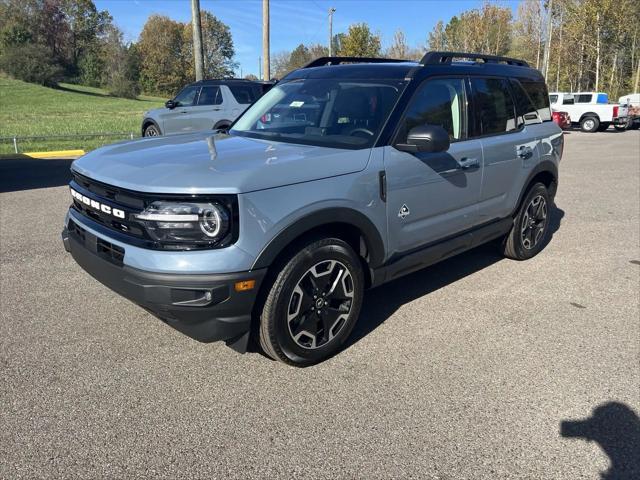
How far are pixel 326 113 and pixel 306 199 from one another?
1.13 meters

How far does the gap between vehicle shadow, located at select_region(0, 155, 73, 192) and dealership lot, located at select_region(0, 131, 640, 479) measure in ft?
15.8

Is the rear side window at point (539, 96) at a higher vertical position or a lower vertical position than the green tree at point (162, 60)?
lower

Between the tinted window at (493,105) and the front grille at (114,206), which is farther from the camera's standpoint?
the tinted window at (493,105)

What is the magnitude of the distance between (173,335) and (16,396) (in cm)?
101

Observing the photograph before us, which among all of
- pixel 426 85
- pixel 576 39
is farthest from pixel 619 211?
pixel 576 39

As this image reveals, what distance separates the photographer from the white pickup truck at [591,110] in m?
23.6

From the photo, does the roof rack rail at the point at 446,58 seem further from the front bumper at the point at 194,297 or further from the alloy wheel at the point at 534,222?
the front bumper at the point at 194,297

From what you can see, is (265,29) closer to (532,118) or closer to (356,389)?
(532,118)

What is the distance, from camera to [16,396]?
2.90 meters

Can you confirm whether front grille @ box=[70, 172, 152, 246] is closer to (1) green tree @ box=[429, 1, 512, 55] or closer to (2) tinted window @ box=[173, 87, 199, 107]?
(2) tinted window @ box=[173, 87, 199, 107]

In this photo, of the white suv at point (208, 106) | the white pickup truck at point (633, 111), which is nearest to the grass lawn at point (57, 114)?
the white suv at point (208, 106)

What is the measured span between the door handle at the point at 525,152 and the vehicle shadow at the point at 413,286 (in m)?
1.11

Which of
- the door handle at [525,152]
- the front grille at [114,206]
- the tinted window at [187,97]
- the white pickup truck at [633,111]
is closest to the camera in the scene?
the front grille at [114,206]

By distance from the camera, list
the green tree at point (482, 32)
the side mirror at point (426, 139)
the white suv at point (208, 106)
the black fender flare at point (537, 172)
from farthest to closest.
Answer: the green tree at point (482, 32) → the white suv at point (208, 106) → the black fender flare at point (537, 172) → the side mirror at point (426, 139)
